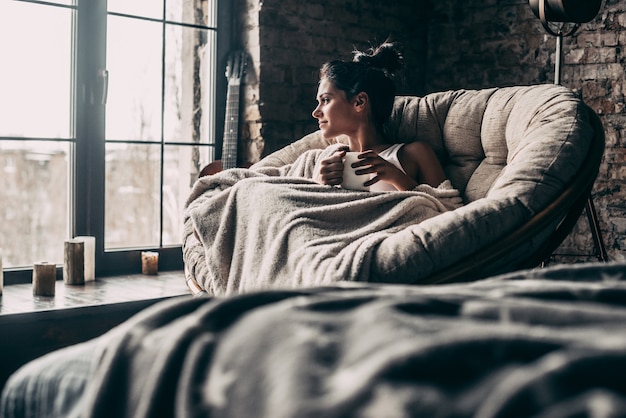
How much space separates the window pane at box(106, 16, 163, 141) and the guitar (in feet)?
1.11

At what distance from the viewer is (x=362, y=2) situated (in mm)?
4191

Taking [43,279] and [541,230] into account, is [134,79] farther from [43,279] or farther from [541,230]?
[541,230]

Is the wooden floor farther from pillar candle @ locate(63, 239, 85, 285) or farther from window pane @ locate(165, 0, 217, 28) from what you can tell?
window pane @ locate(165, 0, 217, 28)

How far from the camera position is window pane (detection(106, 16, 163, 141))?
11.5 feet

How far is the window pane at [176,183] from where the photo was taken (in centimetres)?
370

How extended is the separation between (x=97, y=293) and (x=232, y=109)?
119cm

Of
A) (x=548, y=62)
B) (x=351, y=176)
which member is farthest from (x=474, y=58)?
(x=351, y=176)

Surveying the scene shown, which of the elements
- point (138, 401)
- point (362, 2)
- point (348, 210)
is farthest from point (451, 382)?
point (362, 2)

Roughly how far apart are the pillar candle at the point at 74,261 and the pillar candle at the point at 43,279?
216mm

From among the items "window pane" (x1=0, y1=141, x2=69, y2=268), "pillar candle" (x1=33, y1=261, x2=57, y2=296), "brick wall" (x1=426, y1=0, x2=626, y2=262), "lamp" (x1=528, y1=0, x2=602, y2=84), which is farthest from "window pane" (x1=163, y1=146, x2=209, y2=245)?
"lamp" (x1=528, y1=0, x2=602, y2=84)

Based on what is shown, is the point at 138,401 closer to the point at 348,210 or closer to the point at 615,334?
the point at 615,334

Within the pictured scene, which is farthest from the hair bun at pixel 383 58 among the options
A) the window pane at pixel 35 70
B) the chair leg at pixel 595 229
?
the window pane at pixel 35 70

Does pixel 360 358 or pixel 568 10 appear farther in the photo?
pixel 568 10

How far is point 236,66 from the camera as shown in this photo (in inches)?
147
